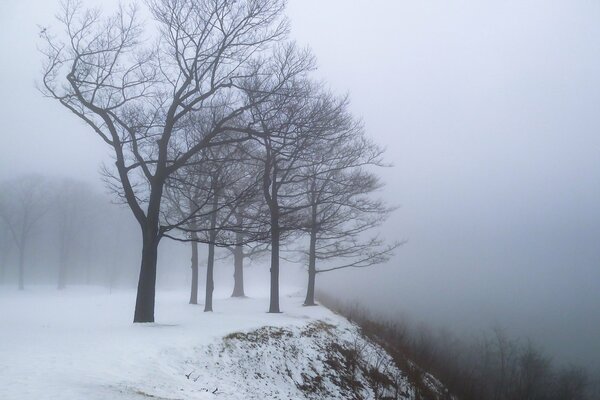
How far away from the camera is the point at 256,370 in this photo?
11.9 meters

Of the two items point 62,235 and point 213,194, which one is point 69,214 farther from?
point 213,194

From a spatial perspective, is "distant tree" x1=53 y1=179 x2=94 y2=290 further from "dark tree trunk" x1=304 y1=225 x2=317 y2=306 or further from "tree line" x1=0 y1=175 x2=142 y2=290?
"dark tree trunk" x1=304 y1=225 x2=317 y2=306

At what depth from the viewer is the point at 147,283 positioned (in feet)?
49.5

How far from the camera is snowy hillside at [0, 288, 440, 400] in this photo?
8180 millimetres

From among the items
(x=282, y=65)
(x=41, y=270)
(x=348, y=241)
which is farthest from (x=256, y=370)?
(x=41, y=270)

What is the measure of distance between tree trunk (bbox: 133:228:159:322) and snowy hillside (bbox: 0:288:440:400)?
113cm

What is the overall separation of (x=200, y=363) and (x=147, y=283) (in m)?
5.16

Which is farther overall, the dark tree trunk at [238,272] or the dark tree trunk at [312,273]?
the dark tree trunk at [238,272]

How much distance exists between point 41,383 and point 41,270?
213 feet

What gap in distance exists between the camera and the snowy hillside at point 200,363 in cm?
818

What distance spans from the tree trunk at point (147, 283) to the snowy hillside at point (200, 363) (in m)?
1.13

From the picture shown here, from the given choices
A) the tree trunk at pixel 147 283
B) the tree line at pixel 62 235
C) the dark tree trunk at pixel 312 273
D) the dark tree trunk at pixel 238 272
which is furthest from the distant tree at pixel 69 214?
the tree trunk at pixel 147 283

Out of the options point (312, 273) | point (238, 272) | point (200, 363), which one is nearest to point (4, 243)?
point (238, 272)

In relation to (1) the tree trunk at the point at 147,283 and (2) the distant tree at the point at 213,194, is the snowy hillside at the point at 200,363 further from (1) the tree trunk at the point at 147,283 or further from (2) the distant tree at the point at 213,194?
(2) the distant tree at the point at 213,194
